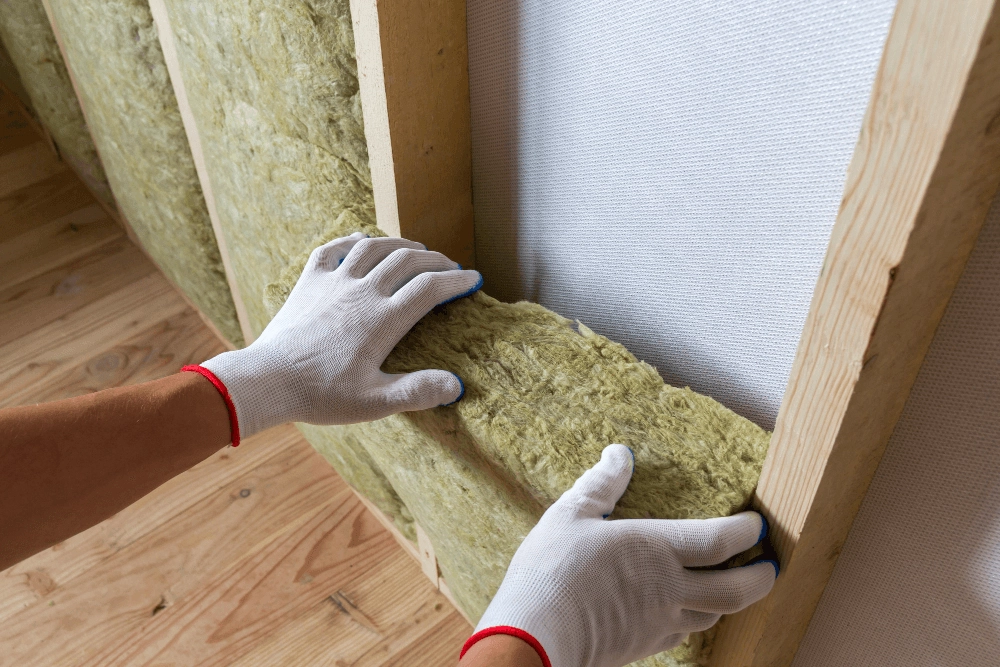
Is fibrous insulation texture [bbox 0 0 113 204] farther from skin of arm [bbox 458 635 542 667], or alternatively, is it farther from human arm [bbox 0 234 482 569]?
skin of arm [bbox 458 635 542 667]

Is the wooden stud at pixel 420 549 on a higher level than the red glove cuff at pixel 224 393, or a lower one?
lower

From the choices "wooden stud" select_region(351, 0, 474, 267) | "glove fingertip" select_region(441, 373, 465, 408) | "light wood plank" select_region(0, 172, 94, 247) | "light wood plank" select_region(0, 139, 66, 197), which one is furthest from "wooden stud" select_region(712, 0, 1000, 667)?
"light wood plank" select_region(0, 139, 66, 197)

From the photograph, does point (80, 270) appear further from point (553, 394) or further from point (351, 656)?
point (553, 394)

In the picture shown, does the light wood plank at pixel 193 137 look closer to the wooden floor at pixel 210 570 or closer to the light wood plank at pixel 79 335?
the wooden floor at pixel 210 570

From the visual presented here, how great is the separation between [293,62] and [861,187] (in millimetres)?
831

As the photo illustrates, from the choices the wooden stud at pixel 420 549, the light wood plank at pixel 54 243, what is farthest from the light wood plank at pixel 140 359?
the wooden stud at pixel 420 549

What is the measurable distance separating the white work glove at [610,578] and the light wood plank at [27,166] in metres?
2.82

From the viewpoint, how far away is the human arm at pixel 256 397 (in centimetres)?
77

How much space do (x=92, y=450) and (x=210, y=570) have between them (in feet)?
3.25

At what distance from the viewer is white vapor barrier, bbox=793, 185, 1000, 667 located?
59 cm

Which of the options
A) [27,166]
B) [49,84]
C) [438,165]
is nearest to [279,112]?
[438,165]

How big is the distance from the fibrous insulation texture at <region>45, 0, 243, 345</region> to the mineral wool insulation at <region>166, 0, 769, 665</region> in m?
0.24

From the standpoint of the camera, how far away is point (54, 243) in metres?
2.51

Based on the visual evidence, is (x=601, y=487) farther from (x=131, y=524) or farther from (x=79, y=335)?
(x=79, y=335)
